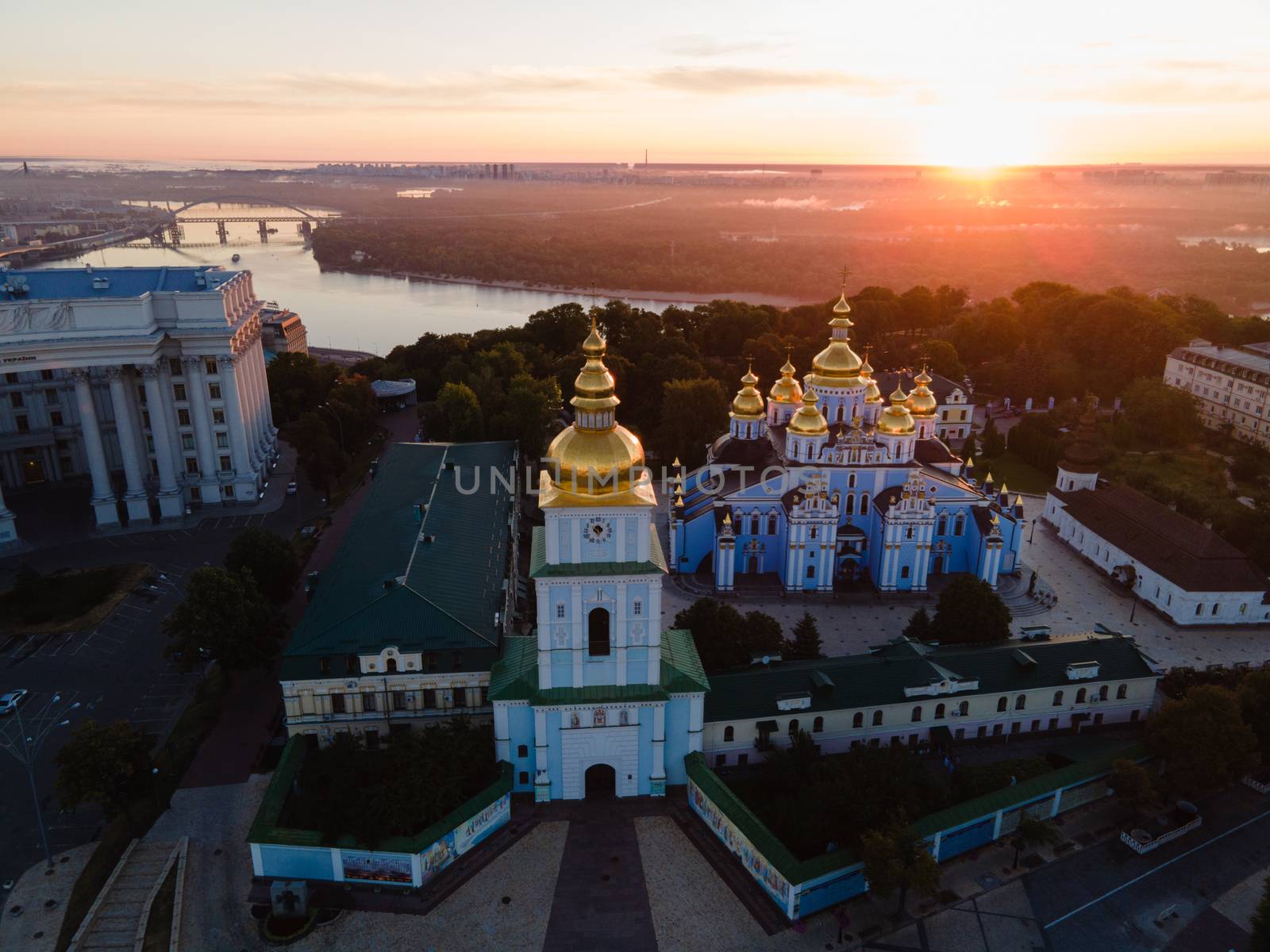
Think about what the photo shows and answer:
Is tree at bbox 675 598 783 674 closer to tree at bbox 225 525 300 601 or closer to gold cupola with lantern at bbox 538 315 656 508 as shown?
gold cupola with lantern at bbox 538 315 656 508

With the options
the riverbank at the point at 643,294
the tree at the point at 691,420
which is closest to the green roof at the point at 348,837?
the tree at the point at 691,420

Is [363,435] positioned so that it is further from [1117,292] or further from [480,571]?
[1117,292]

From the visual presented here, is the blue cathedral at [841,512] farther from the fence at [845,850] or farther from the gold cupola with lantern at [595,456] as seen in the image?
the gold cupola with lantern at [595,456]

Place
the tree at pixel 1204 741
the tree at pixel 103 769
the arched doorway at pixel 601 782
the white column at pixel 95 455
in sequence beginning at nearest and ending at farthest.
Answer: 1. the tree at pixel 103 769
2. the tree at pixel 1204 741
3. the arched doorway at pixel 601 782
4. the white column at pixel 95 455

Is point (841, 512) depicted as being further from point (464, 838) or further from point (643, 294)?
point (643, 294)

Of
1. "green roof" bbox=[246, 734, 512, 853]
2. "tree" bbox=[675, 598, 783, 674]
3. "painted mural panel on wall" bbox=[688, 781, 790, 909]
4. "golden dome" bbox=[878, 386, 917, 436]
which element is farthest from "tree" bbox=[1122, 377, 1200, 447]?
"green roof" bbox=[246, 734, 512, 853]

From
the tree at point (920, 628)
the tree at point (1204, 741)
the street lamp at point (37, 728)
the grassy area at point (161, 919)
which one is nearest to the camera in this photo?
the grassy area at point (161, 919)
